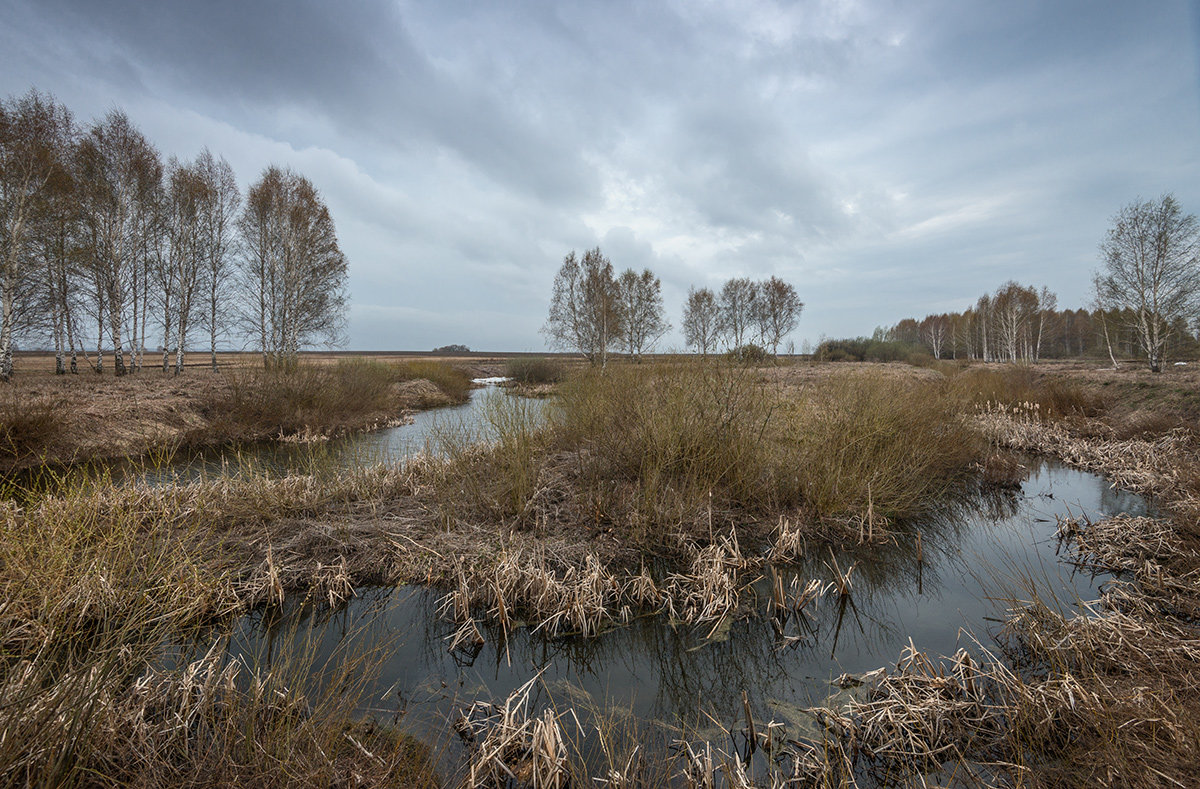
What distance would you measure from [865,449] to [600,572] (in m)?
4.29

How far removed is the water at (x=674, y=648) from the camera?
10.8ft

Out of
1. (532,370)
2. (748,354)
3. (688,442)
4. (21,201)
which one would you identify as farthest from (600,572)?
(532,370)

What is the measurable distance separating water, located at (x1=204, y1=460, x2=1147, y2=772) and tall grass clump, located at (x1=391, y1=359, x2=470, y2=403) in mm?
20592

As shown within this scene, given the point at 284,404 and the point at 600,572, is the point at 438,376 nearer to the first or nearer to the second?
the point at 284,404

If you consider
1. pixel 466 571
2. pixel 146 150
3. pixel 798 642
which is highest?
pixel 146 150

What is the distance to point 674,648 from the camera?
4.00 meters

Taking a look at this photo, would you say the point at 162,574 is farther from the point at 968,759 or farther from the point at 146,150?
the point at 146,150

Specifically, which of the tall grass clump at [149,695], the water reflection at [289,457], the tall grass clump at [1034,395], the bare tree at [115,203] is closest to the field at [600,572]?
the tall grass clump at [149,695]

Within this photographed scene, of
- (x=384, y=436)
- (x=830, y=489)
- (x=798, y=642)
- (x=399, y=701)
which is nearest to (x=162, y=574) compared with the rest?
(x=399, y=701)

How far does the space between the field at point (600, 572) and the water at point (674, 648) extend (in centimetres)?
19

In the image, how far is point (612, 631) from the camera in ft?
13.8

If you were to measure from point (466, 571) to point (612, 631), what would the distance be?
1628 millimetres

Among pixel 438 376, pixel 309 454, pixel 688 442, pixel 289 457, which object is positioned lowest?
pixel 289 457

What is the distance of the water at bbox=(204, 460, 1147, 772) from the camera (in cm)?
328
